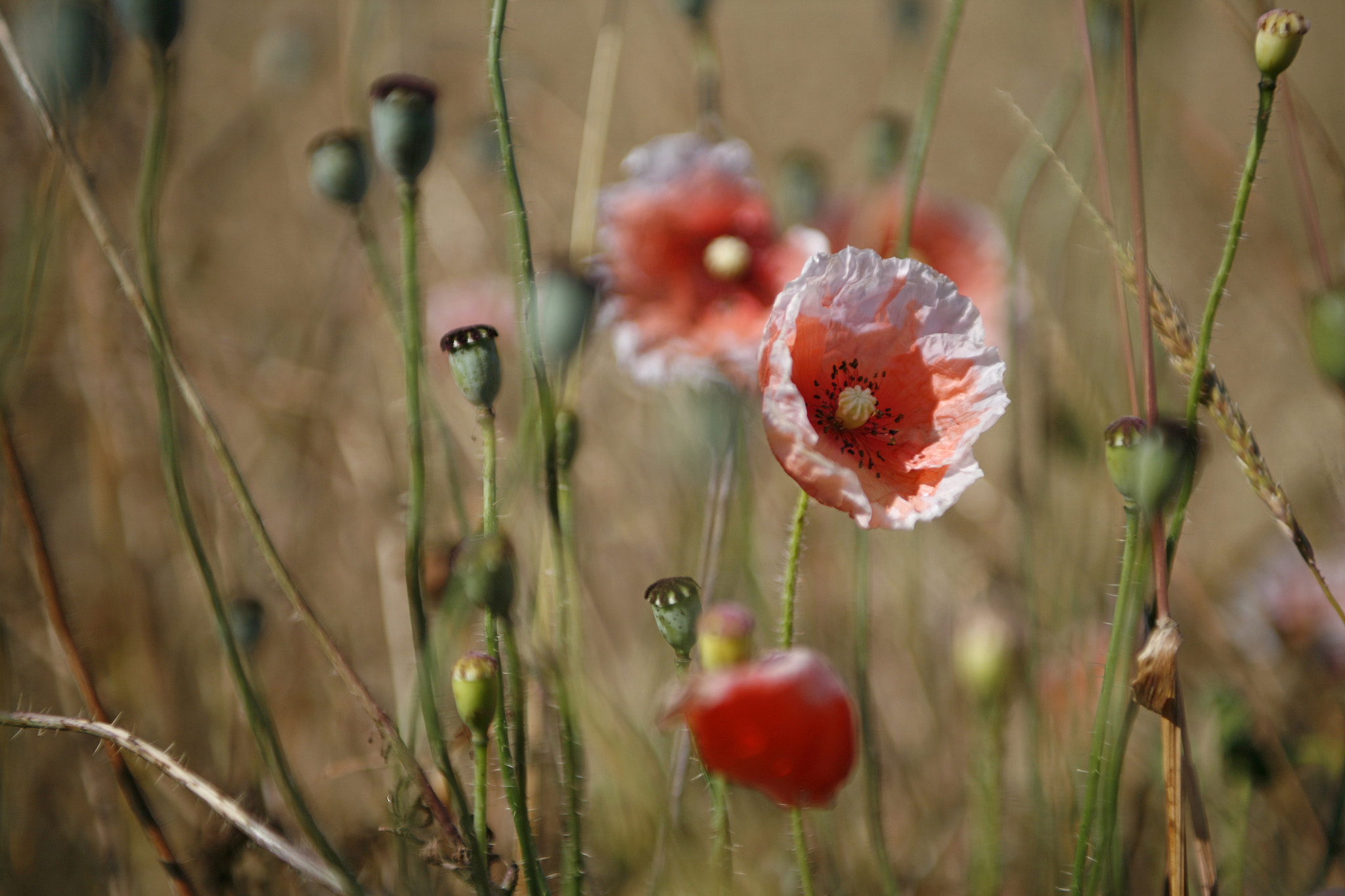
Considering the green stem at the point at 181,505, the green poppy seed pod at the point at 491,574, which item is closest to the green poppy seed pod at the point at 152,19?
the green stem at the point at 181,505

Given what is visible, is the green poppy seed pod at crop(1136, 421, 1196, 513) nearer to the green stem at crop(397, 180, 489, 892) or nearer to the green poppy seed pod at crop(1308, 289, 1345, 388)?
the green poppy seed pod at crop(1308, 289, 1345, 388)

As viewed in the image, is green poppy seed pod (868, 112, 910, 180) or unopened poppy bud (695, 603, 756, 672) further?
green poppy seed pod (868, 112, 910, 180)

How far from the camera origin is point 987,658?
0.57m

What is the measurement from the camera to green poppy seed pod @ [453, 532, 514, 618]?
0.43m

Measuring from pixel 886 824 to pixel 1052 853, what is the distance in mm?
333

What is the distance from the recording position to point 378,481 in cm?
110

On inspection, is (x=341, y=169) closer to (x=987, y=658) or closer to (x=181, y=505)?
(x=181, y=505)

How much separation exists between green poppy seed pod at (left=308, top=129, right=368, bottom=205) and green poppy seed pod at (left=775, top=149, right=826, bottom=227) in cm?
47

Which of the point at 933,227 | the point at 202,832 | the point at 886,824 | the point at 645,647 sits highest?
the point at 933,227

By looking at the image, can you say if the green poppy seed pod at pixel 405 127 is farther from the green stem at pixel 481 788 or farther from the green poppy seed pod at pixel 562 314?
the green stem at pixel 481 788

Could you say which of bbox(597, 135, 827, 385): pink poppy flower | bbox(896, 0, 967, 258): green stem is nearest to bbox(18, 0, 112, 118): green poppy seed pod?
bbox(597, 135, 827, 385): pink poppy flower

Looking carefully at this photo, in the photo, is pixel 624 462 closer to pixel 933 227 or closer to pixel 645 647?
pixel 645 647

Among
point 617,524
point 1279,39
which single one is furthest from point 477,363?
point 617,524

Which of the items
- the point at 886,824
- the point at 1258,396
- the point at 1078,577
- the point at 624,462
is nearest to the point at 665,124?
the point at 624,462
